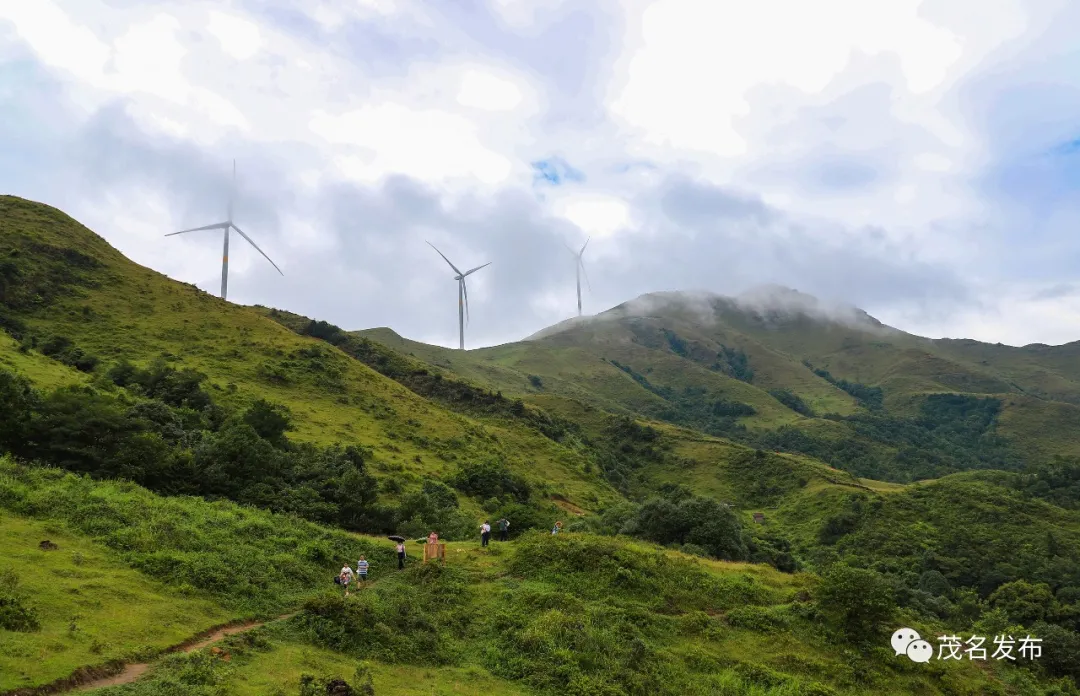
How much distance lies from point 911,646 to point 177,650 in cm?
2754

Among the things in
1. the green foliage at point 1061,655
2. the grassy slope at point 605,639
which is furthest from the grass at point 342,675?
the green foliage at point 1061,655

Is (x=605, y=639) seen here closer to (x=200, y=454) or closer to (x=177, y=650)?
(x=177, y=650)

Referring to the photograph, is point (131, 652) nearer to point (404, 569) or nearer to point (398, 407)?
point (404, 569)

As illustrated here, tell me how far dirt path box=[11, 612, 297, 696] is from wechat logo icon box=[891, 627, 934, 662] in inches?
995

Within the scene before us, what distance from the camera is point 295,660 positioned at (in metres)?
19.1

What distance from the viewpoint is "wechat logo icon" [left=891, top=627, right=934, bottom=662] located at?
27.5 metres

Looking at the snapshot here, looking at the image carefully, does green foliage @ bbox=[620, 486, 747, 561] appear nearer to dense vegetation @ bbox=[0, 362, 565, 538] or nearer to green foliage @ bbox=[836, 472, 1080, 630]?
dense vegetation @ bbox=[0, 362, 565, 538]

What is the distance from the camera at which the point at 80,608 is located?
18.7m

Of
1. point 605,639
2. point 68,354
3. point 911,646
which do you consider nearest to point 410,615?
point 605,639

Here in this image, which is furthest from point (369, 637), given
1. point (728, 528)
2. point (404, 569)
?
point (728, 528)

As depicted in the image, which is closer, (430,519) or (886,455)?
(430,519)

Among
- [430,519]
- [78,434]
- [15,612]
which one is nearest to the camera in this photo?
[15,612]

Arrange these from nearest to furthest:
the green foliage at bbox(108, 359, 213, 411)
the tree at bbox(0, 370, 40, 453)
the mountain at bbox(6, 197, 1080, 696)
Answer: the mountain at bbox(6, 197, 1080, 696), the tree at bbox(0, 370, 40, 453), the green foliage at bbox(108, 359, 213, 411)

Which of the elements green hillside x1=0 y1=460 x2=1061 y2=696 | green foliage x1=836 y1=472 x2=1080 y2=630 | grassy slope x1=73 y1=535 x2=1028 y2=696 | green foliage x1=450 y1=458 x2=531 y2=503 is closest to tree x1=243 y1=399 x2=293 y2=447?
green foliage x1=450 y1=458 x2=531 y2=503
